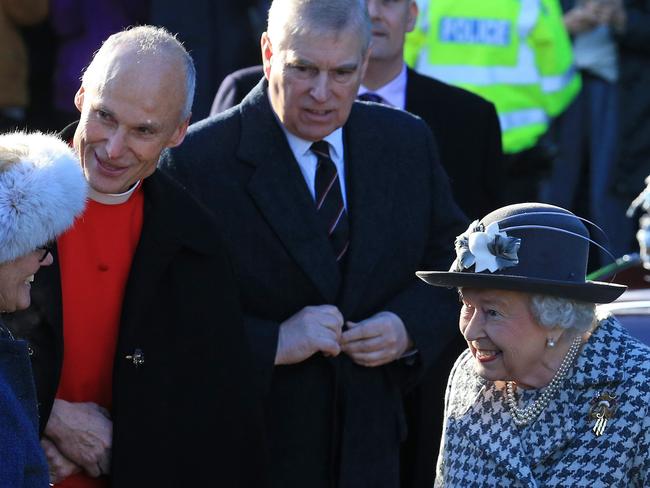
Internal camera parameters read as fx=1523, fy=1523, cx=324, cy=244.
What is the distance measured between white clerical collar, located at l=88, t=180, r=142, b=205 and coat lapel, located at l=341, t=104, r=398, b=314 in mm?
788

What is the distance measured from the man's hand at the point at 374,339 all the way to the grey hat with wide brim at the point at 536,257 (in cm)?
82

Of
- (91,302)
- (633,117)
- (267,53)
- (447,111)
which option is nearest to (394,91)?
(447,111)

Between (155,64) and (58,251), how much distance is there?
56 centimetres

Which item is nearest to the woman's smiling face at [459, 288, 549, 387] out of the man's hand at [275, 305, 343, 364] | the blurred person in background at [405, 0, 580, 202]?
the man's hand at [275, 305, 343, 364]

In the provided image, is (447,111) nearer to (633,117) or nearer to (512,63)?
(512,63)

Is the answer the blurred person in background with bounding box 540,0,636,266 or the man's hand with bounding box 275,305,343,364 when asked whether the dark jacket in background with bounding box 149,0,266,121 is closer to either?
the blurred person in background with bounding box 540,0,636,266

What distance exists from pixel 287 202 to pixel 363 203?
0.25 meters

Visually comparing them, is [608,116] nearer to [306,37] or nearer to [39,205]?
[306,37]

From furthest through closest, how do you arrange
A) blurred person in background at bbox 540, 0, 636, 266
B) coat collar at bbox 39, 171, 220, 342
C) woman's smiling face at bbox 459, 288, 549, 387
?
blurred person in background at bbox 540, 0, 636, 266, coat collar at bbox 39, 171, 220, 342, woman's smiling face at bbox 459, 288, 549, 387

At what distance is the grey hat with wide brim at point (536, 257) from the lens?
3738 mm

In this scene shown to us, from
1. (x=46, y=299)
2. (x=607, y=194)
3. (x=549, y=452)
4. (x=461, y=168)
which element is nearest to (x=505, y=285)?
(x=549, y=452)

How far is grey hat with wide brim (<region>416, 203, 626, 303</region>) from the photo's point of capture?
3738 mm

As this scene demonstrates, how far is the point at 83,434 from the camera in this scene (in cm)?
401

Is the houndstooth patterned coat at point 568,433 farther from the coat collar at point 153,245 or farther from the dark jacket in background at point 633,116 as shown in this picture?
the dark jacket in background at point 633,116
